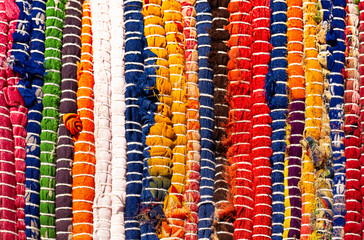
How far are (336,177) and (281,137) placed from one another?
10 cm

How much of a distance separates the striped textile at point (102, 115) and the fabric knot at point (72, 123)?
0.09 feet

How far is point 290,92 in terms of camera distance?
0.82 m

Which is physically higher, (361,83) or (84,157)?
(361,83)

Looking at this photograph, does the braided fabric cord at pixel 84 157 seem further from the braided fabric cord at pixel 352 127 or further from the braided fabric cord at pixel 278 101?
the braided fabric cord at pixel 352 127

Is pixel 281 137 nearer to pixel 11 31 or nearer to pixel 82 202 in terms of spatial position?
pixel 82 202

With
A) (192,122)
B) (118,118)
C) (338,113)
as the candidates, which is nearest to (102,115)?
(118,118)

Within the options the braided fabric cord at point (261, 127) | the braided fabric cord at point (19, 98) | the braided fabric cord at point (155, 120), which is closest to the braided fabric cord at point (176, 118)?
the braided fabric cord at point (155, 120)

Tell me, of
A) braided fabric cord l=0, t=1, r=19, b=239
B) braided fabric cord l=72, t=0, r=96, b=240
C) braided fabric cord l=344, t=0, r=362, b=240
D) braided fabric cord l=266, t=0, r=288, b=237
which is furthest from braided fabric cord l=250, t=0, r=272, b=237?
braided fabric cord l=0, t=1, r=19, b=239

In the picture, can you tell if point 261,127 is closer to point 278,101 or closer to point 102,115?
point 278,101

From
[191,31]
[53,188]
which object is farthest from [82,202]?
[191,31]

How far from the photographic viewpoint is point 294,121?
808 millimetres

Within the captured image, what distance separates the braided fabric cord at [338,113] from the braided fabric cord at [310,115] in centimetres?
2

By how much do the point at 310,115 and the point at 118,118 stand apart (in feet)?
0.96

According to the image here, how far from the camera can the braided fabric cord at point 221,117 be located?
779 mm
